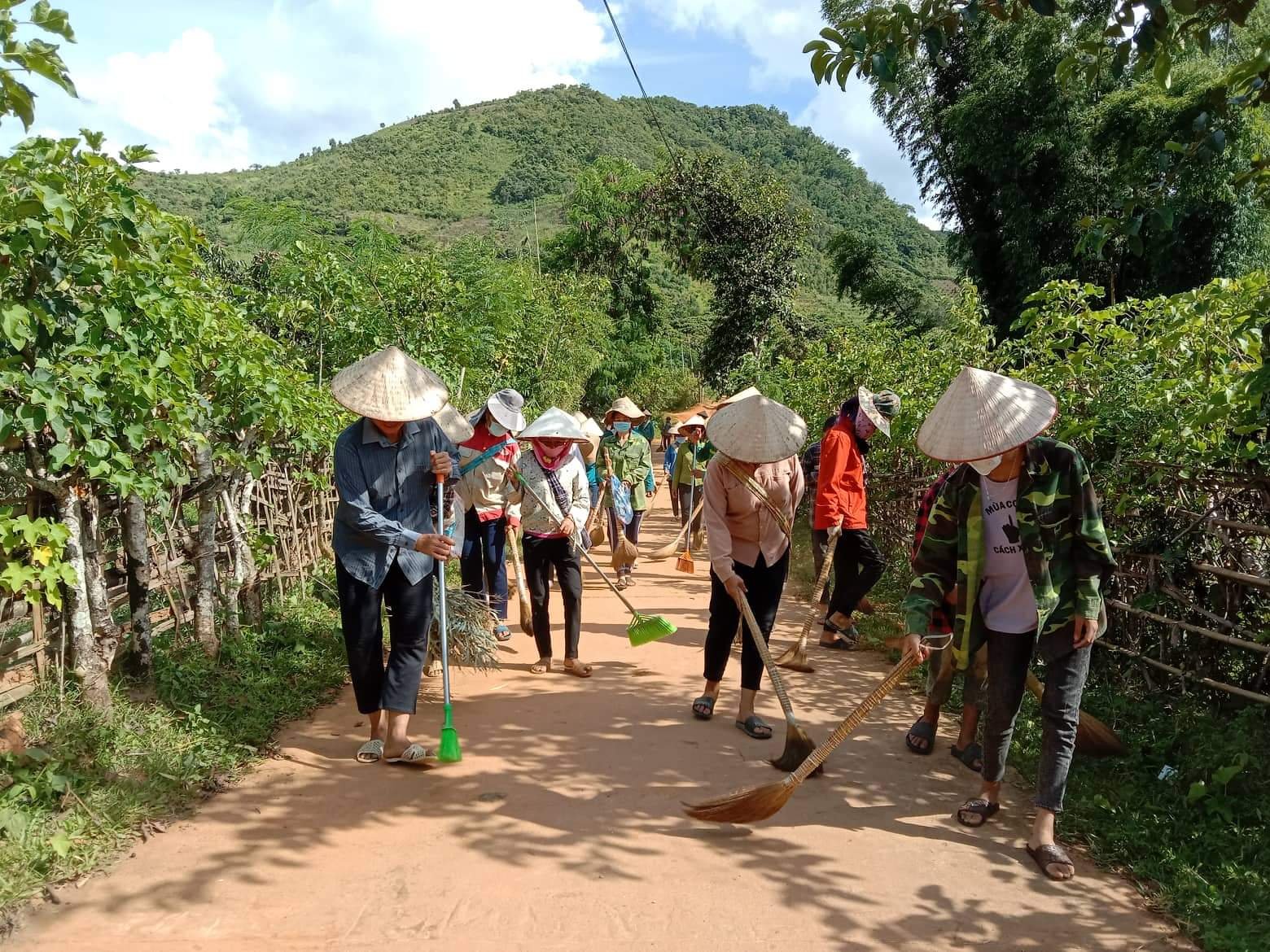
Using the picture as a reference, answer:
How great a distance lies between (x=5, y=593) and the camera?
3.81 m

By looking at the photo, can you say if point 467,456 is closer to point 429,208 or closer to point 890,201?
point 429,208

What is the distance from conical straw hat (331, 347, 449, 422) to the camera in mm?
4230

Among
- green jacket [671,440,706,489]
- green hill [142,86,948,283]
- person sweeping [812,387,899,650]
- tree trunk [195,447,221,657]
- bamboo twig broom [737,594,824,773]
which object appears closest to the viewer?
bamboo twig broom [737,594,824,773]

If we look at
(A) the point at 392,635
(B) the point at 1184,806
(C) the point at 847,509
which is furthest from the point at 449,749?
(C) the point at 847,509

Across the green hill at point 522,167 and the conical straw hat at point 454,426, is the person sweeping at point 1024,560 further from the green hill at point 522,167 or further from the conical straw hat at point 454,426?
the green hill at point 522,167

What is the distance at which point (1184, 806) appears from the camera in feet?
12.2

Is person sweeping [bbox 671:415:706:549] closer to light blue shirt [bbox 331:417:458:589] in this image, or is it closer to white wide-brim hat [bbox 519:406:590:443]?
white wide-brim hat [bbox 519:406:590:443]

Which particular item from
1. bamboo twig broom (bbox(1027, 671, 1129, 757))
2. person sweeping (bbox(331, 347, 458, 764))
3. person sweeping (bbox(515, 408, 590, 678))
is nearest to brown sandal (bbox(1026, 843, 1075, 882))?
bamboo twig broom (bbox(1027, 671, 1129, 757))

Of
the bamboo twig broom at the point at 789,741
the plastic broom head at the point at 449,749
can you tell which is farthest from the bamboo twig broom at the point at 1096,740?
the plastic broom head at the point at 449,749

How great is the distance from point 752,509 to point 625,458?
5358mm

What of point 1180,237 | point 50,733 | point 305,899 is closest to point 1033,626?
point 305,899

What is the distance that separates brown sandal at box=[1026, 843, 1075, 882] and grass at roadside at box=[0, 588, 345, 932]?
135 inches

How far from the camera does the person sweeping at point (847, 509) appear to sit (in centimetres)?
626

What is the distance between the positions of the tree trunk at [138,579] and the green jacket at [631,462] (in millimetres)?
5387
